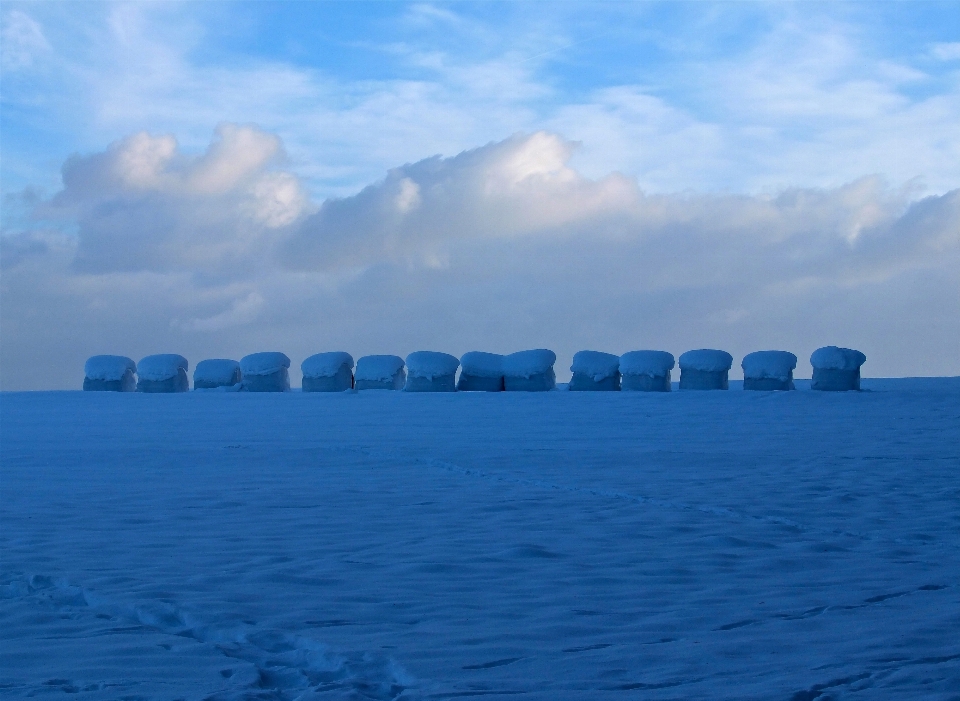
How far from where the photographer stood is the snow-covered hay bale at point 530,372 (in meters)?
19.2

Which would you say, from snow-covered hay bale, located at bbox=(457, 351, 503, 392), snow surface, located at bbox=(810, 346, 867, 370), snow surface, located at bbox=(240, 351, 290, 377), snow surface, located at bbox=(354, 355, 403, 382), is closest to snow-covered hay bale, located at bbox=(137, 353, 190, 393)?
snow surface, located at bbox=(240, 351, 290, 377)

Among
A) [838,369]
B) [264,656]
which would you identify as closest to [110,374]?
[838,369]

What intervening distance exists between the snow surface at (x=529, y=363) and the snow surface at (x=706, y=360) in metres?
2.48

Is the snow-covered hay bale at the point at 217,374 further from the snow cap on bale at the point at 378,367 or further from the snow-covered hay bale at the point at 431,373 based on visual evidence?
the snow-covered hay bale at the point at 431,373

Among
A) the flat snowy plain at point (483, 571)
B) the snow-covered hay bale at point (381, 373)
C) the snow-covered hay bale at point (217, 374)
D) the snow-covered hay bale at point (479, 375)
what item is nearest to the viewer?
the flat snowy plain at point (483, 571)

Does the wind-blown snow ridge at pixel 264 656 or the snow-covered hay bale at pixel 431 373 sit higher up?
the snow-covered hay bale at pixel 431 373

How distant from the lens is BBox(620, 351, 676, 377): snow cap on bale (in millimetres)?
→ 19031

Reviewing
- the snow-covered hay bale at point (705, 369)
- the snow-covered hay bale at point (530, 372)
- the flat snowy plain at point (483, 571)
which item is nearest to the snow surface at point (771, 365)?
the snow-covered hay bale at point (705, 369)

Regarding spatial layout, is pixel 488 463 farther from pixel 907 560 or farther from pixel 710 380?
pixel 710 380

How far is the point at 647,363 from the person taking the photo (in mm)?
19109

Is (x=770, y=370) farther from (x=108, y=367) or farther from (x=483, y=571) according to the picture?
(x=483, y=571)

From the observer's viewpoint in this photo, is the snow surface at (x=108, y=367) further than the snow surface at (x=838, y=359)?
Yes

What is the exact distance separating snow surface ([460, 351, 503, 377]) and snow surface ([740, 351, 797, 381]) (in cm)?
465

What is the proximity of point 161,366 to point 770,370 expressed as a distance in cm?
1193
